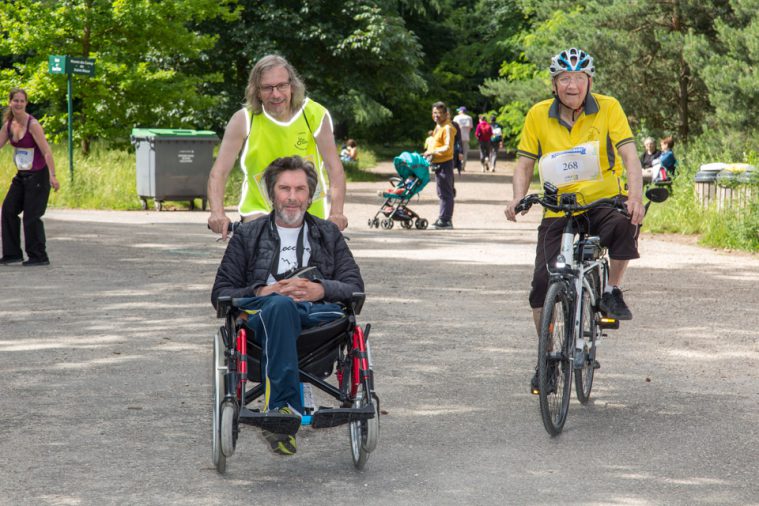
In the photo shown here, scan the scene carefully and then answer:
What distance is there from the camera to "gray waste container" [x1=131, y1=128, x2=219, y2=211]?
21188 millimetres

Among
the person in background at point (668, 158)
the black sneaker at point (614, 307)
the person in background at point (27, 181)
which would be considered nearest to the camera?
the black sneaker at point (614, 307)

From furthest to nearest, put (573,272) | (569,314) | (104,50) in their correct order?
(104,50), (573,272), (569,314)

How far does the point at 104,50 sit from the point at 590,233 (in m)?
20.5

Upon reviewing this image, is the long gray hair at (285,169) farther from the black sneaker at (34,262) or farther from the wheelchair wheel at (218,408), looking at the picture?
the black sneaker at (34,262)

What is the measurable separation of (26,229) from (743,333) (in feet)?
23.4

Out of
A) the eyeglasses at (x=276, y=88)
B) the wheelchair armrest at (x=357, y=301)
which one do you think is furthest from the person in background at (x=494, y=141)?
the wheelchair armrest at (x=357, y=301)

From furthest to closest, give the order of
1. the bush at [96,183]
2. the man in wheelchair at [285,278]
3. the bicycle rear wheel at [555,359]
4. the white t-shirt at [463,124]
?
the white t-shirt at [463,124]
the bush at [96,183]
the bicycle rear wheel at [555,359]
the man in wheelchair at [285,278]

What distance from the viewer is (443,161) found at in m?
18.3

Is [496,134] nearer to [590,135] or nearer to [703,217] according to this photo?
[703,217]

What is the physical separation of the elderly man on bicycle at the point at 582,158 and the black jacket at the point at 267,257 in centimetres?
109

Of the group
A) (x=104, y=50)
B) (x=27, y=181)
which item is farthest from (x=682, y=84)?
(x=27, y=181)

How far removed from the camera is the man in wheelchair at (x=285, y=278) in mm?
5109

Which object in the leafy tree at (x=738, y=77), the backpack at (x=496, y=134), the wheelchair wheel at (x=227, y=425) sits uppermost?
the leafy tree at (x=738, y=77)

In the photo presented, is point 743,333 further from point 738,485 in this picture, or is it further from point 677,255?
point 677,255
